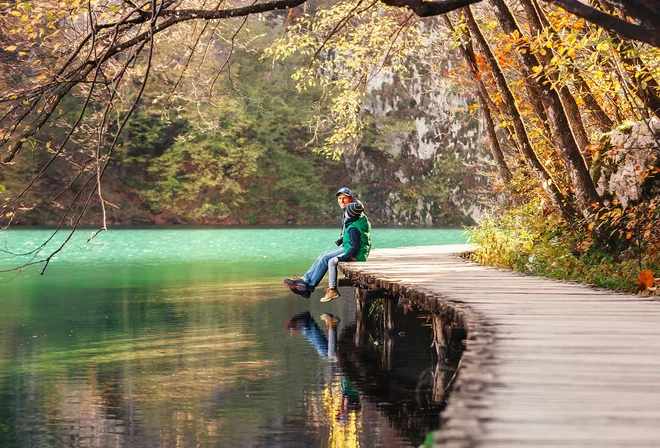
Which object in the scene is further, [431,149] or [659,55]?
[431,149]

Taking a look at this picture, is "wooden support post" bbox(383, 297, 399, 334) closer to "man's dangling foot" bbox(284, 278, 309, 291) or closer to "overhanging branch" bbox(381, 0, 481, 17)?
"man's dangling foot" bbox(284, 278, 309, 291)

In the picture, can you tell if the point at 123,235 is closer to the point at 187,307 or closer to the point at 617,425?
the point at 187,307

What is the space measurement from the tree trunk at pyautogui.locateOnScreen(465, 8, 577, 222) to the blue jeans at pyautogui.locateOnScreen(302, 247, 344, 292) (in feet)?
11.0

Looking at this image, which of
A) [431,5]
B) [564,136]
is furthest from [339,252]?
[431,5]

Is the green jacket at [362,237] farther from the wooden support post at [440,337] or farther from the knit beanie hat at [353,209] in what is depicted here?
the wooden support post at [440,337]

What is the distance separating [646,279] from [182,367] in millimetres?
5174

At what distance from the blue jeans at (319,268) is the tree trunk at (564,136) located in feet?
13.5

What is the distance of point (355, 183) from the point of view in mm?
64938

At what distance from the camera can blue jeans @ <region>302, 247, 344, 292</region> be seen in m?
15.9

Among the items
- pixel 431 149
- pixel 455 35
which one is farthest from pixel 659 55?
pixel 431 149

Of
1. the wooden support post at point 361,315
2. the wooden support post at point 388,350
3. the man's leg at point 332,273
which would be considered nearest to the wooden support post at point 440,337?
the wooden support post at point 388,350

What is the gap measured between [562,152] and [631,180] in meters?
1.01

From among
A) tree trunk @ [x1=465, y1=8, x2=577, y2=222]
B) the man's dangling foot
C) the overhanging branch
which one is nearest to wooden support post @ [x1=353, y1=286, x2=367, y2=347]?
the man's dangling foot

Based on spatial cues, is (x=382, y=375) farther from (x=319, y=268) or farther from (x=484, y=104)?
(x=484, y=104)
